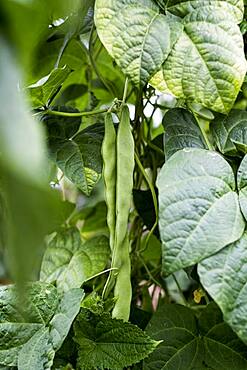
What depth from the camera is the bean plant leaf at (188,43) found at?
458 mm

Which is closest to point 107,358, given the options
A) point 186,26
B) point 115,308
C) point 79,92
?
point 115,308

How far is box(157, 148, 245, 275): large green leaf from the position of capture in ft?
1.32

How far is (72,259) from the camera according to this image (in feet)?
2.07

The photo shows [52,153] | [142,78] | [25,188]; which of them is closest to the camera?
[25,188]

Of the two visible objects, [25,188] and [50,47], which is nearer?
[25,188]

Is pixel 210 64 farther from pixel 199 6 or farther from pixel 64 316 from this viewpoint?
pixel 64 316

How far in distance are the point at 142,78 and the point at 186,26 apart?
0.08 metres

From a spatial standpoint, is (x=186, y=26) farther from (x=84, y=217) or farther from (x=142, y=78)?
(x=84, y=217)

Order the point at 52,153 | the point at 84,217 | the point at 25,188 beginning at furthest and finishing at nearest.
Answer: the point at 84,217 < the point at 52,153 < the point at 25,188

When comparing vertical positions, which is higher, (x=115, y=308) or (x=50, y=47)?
(x=50, y=47)

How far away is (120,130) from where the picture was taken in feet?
1.62

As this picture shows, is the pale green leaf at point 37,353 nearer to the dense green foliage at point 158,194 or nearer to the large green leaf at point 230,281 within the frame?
the dense green foliage at point 158,194

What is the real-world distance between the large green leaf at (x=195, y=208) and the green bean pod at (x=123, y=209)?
5cm

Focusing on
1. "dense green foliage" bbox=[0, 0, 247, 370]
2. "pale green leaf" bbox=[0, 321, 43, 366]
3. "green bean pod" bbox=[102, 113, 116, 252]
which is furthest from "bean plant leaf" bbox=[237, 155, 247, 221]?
"pale green leaf" bbox=[0, 321, 43, 366]
